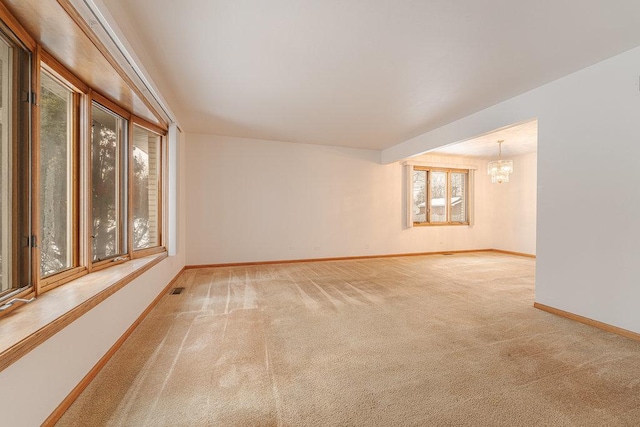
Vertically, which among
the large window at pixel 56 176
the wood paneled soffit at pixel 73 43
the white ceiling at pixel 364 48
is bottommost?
the large window at pixel 56 176

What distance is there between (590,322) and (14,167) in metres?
4.89

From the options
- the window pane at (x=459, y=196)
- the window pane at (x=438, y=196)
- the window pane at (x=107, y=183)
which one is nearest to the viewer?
the window pane at (x=107, y=183)

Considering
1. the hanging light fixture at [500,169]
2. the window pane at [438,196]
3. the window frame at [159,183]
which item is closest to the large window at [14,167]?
the window frame at [159,183]

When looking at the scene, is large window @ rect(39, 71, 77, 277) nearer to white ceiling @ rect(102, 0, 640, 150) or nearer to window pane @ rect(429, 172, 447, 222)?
white ceiling @ rect(102, 0, 640, 150)

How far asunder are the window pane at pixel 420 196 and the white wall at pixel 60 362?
20.8ft

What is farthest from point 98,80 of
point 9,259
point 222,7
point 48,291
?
point 48,291

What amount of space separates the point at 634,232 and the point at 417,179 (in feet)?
15.4

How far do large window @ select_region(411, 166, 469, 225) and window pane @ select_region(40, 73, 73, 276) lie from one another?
6.45 metres

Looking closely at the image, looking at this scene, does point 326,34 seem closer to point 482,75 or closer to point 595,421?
point 482,75

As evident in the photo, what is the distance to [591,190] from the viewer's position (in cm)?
262

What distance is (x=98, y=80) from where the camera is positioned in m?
2.20

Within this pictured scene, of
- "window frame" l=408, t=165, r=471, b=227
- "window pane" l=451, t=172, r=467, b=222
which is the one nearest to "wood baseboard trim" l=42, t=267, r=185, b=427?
"window frame" l=408, t=165, r=471, b=227

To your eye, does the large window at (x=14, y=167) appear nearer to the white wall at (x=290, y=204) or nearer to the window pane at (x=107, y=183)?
the window pane at (x=107, y=183)

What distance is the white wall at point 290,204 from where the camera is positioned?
5148 millimetres
